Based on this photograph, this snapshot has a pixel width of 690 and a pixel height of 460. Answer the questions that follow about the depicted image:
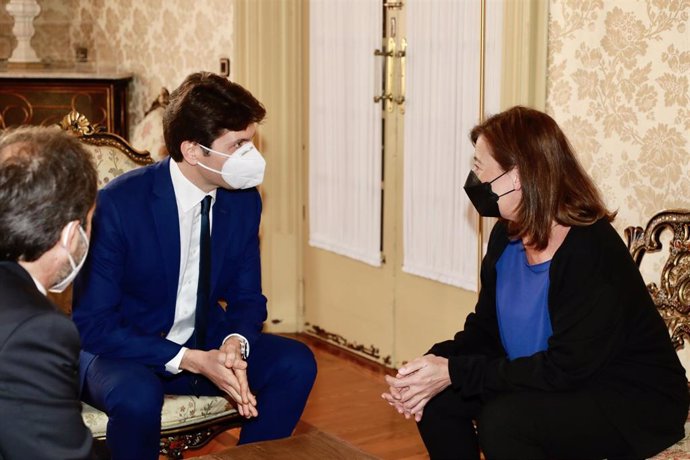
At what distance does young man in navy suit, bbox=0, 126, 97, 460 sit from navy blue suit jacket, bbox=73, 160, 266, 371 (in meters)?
0.95

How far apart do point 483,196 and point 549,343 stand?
41 cm

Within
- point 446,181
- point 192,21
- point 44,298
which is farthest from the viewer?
point 192,21

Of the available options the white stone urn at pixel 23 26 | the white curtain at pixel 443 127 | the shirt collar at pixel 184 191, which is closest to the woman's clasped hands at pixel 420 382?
the shirt collar at pixel 184 191

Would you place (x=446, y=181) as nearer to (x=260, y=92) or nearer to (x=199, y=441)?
(x=260, y=92)

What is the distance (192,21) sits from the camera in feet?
17.9

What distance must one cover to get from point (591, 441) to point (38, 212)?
136 cm

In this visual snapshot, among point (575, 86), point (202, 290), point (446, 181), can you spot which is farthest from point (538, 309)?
point (446, 181)

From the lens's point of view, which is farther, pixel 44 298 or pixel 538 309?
pixel 538 309

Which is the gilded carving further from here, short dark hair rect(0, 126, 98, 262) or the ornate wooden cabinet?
the ornate wooden cabinet

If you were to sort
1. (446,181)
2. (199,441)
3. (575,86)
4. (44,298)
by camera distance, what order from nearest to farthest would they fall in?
1. (44,298)
2. (199,441)
3. (575,86)
4. (446,181)

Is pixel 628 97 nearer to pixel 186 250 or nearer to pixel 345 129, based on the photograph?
pixel 186 250

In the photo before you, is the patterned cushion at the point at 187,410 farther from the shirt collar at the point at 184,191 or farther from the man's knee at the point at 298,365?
the shirt collar at the point at 184,191

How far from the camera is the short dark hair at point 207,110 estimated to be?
2789 millimetres

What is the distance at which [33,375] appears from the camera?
5.29ft
